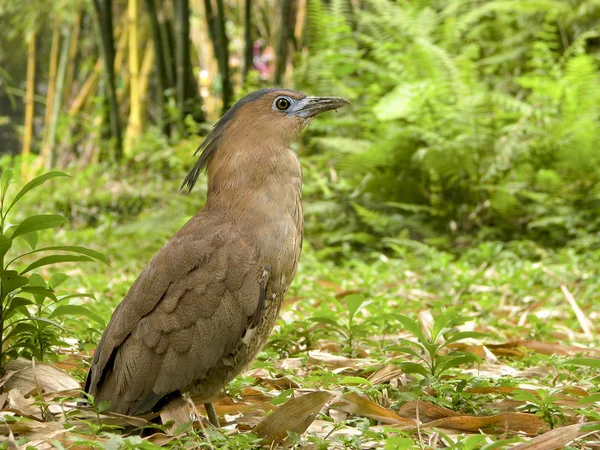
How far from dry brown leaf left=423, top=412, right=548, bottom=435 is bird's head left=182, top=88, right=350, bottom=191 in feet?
3.67

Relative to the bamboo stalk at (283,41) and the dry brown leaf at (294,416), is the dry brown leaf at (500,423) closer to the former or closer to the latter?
the dry brown leaf at (294,416)

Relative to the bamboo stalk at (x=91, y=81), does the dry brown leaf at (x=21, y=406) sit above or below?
below

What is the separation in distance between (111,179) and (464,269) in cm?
511

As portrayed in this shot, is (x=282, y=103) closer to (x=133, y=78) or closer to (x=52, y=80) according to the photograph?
(x=133, y=78)

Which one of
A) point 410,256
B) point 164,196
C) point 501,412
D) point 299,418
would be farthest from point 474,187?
point 299,418

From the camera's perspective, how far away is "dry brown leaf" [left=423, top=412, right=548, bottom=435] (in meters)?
2.53

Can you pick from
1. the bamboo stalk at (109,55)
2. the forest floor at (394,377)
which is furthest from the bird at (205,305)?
the bamboo stalk at (109,55)

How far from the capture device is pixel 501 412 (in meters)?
2.69

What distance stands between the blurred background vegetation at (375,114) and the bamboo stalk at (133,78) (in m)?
0.02

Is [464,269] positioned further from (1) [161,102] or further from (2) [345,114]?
(1) [161,102]

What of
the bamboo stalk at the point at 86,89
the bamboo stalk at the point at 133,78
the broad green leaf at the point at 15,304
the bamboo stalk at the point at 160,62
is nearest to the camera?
the broad green leaf at the point at 15,304

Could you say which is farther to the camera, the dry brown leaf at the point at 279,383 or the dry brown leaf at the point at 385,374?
the dry brown leaf at the point at 279,383

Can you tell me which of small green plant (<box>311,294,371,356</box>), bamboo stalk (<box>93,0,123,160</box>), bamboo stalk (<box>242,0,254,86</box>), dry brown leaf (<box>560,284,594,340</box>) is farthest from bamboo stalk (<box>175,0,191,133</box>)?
small green plant (<box>311,294,371,356</box>)

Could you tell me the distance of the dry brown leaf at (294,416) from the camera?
7.79 feet
